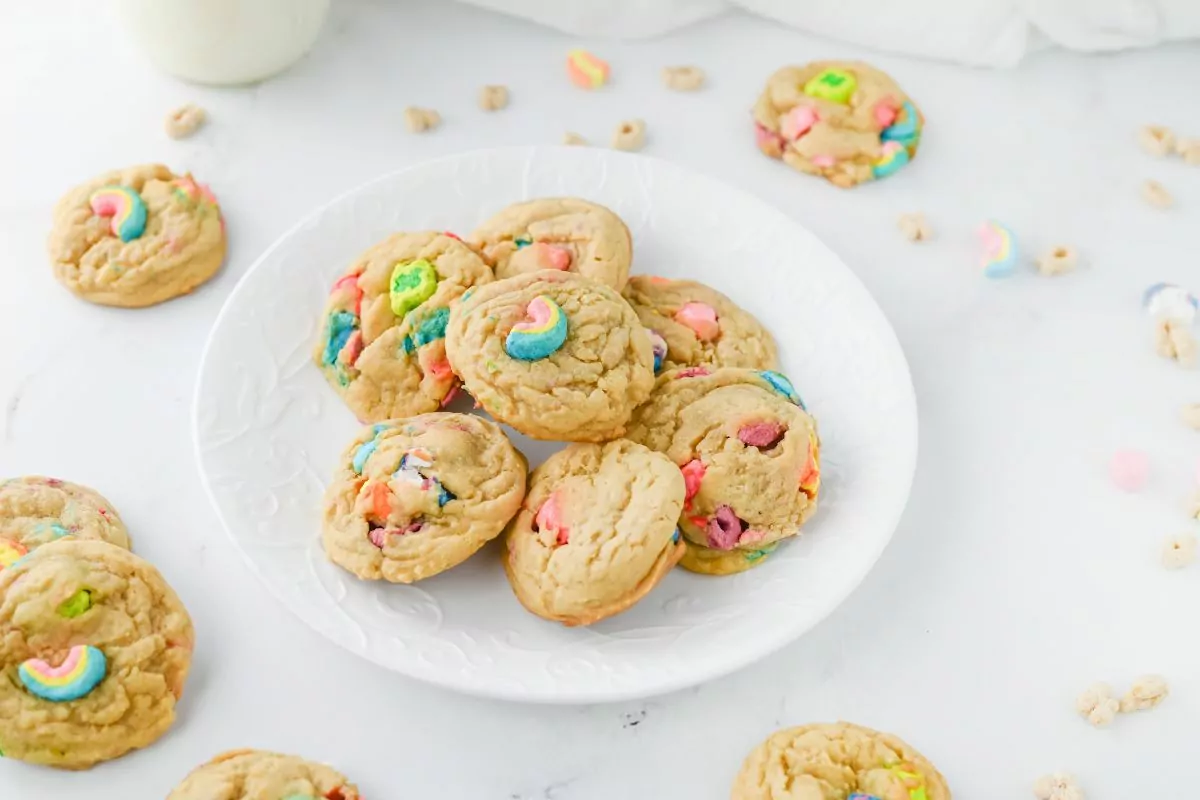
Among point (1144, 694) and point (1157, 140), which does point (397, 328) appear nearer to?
point (1144, 694)

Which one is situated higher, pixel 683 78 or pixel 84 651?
pixel 683 78

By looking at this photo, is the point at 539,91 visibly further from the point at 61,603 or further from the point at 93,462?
the point at 61,603

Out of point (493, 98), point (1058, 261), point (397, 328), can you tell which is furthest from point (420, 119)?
point (1058, 261)

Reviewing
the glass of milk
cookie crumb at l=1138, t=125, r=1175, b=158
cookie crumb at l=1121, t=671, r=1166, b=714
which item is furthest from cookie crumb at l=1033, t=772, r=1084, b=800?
the glass of milk

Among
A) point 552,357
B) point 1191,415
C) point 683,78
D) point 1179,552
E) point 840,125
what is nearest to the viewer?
point 552,357

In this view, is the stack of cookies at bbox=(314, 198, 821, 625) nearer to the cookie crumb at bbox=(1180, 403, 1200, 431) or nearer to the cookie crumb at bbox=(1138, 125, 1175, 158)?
the cookie crumb at bbox=(1180, 403, 1200, 431)

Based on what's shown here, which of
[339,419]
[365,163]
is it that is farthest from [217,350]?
[365,163]

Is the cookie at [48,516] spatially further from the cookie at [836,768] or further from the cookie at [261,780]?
the cookie at [836,768]

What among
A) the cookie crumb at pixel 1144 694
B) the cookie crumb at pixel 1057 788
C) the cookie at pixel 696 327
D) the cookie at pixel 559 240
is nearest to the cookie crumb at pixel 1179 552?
the cookie crumb at pixel 1144 694
